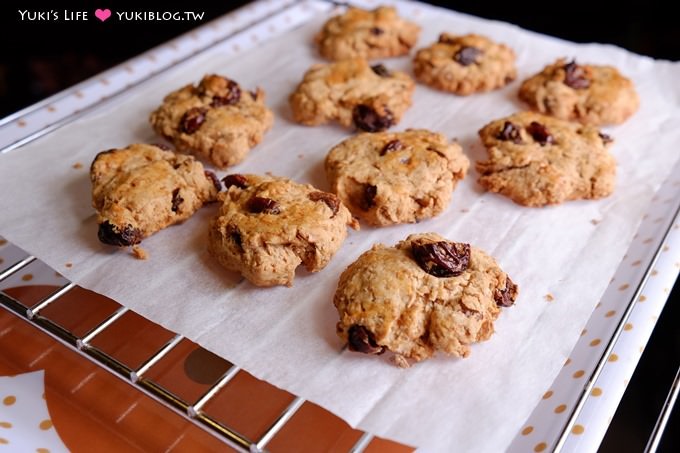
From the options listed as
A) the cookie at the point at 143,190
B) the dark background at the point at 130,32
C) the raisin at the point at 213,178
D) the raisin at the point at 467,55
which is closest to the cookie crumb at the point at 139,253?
the cookie at the point at 143,190

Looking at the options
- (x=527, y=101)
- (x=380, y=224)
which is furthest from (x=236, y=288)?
(x=527, y=101)

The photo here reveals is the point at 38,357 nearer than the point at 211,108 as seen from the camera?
Yes

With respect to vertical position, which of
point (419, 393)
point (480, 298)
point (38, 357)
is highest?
point (480, 298)

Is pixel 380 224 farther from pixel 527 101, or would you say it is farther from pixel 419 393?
pixel 527 101

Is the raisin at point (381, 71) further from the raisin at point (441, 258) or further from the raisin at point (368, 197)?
the raisin at point (441, 258)

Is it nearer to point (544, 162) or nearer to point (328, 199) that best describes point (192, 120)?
point (328, 199)

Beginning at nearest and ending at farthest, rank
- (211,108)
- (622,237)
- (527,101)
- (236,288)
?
(236,288) → (622,237) → (211,108) → (527,101)

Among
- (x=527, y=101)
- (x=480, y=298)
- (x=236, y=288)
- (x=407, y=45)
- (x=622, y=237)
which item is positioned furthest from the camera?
(x=407, y=45)

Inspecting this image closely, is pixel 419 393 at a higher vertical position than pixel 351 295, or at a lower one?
lower
